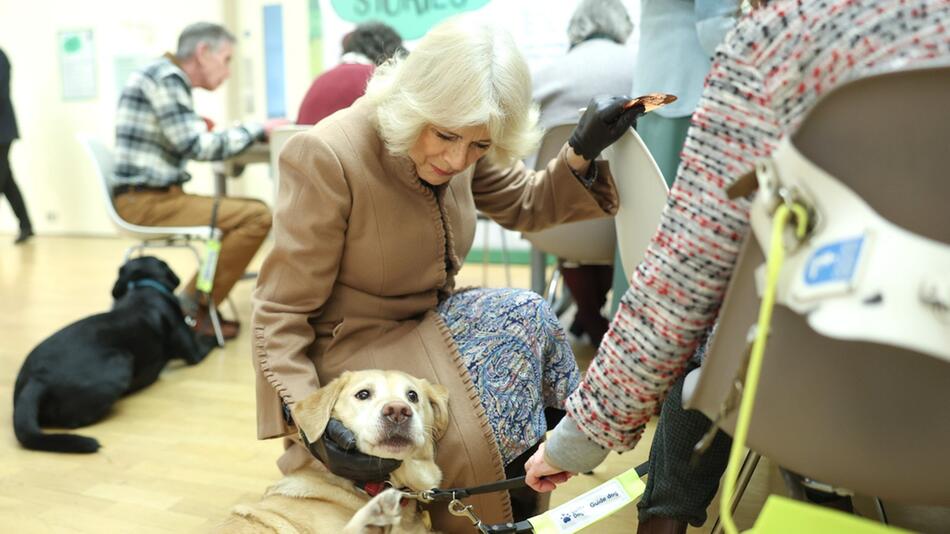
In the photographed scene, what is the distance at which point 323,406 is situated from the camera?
130cm

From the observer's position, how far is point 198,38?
326 centimetres

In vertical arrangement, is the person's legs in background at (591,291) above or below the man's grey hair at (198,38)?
below

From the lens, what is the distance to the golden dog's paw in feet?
4.22

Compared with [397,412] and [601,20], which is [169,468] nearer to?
[397,412]

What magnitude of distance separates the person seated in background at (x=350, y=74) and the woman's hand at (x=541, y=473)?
188 centimetres

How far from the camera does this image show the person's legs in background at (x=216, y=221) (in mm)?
3133

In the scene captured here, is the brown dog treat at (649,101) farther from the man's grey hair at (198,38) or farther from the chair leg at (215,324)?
the man's grey hair at (198,38)

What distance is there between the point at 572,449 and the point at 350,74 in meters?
2.18

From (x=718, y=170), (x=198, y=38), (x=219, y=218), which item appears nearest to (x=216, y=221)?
(x=219, y=218)

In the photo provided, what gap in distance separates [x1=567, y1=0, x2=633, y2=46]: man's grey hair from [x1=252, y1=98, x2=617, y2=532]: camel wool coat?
1115mm

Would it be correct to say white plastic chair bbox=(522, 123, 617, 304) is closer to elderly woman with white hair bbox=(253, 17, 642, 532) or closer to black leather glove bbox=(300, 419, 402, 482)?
elderly woman with white hair bbox=(253, 17, 642, 532)

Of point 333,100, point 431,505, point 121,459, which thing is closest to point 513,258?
point 333,100

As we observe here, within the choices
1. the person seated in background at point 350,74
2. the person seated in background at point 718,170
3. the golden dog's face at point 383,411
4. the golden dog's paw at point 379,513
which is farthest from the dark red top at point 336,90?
the person seated in background at point 718,170

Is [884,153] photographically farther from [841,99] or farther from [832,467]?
[832,467]
